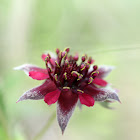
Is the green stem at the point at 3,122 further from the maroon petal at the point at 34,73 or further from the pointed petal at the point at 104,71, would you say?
the pointed petal at the point at 104,71

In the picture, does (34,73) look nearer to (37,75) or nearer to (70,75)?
(37,75)

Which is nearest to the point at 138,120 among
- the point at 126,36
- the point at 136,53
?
the point at 136,53

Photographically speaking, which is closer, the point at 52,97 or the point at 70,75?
the point at 52,97

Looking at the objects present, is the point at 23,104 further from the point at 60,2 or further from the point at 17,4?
the point at 60,2

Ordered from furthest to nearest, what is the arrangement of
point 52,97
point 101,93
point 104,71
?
point 104,71 < point 101,93 < point 52,97

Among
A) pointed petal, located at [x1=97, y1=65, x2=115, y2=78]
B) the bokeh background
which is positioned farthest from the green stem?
pointed petal, located at [x1=97, y1=65, x2=115, y2=78]

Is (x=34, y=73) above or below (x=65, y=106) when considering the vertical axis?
above

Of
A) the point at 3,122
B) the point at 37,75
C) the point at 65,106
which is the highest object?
the point at 37,75

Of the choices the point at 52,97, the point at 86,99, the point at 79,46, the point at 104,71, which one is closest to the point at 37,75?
the point at 52,97

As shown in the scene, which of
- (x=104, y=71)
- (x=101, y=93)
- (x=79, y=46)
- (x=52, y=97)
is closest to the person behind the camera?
(x=52, y=97)
